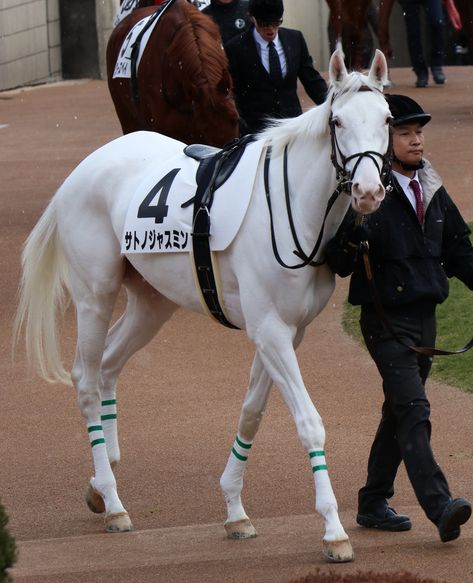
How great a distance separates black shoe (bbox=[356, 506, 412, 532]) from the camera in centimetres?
541

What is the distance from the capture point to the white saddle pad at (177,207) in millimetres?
5262

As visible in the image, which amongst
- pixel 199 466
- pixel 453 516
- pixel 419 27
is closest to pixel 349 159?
pixel 453 516

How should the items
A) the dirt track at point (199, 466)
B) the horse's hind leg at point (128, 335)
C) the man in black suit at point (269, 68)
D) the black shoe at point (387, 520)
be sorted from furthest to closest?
the man in black suit at point (269, 68), the horse's hind leg at point (128, 335), the black shoe at point (387, 520), the dirt track at point (199, 466)

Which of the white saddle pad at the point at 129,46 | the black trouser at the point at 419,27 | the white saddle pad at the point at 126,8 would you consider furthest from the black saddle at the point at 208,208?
the black trouser at the point at 419,27

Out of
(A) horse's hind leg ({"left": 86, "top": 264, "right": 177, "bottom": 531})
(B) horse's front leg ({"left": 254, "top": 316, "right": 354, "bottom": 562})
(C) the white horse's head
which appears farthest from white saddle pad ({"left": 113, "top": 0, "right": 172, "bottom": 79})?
(B) horse's front leg ({"left": 254, "top": 316, "right": 354, "bottom": 562})

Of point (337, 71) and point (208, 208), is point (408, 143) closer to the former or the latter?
point (337, 71)

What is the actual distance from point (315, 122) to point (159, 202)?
0.84 metres

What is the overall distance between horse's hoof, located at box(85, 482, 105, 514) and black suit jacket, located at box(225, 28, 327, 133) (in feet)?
12.8

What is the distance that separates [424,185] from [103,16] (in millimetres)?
17335

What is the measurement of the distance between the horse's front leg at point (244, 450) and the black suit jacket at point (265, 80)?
4.02m

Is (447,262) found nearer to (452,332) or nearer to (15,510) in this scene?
(15,510)

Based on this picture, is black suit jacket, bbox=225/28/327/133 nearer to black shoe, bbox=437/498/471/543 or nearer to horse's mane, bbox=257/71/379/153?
horse's mane, bbox=257/71/379/153

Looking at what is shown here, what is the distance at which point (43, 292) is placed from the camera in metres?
6.47

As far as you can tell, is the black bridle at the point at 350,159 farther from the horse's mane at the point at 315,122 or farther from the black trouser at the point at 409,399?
the black trouser at the point at 409,399
